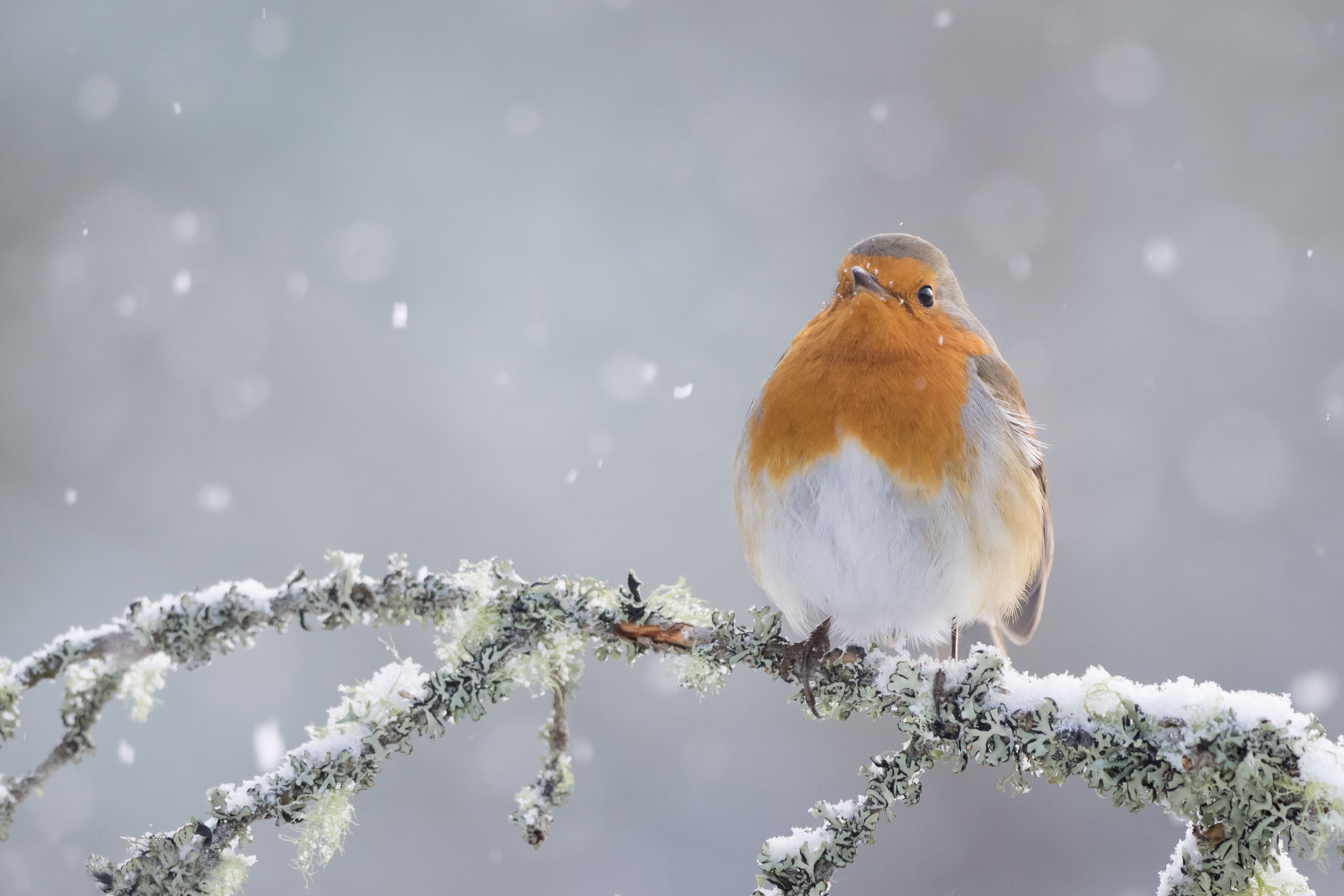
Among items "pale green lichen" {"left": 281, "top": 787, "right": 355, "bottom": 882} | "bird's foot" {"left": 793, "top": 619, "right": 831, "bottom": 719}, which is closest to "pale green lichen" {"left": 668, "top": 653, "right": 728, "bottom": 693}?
"bird's foot" {"left": 793, "top": 619, "right": 831, "bottom": 719}

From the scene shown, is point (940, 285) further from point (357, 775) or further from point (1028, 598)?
point (357, 775)

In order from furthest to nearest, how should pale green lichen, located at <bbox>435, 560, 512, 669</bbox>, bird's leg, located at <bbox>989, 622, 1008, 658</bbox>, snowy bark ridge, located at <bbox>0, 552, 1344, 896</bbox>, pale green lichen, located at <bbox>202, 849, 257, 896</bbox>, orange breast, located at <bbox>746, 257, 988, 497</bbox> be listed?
1. bird's leg, located at <bbox>989, 622, 1008, 658</bbox>
2. orange breast, located at <bbox>746, 257, 988, 497</bbox>
3. pale green lichen, located at <bbox>435, 560, 512, 669</bbox>
4. pale green lichen, located at <bbox>202, 849, 257, 896</bbox>
5. snowy bark ridge, located at <bbox>0, 552, 1344, 896</bbox>

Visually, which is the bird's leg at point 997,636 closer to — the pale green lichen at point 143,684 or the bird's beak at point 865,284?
the bird's beak at point 865,284

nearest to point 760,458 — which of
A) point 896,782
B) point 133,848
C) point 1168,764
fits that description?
point 896,782

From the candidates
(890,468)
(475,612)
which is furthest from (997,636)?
(475,612)

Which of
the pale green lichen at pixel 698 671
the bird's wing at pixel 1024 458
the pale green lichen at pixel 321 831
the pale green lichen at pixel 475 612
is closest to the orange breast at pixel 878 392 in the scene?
the bird's wing at pixel 1024 458

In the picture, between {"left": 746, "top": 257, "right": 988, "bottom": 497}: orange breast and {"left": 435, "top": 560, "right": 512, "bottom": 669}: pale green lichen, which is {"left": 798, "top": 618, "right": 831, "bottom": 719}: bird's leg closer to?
{"left": 746, "top": 257, "right": 988, "bottom": 497}: orange breast
